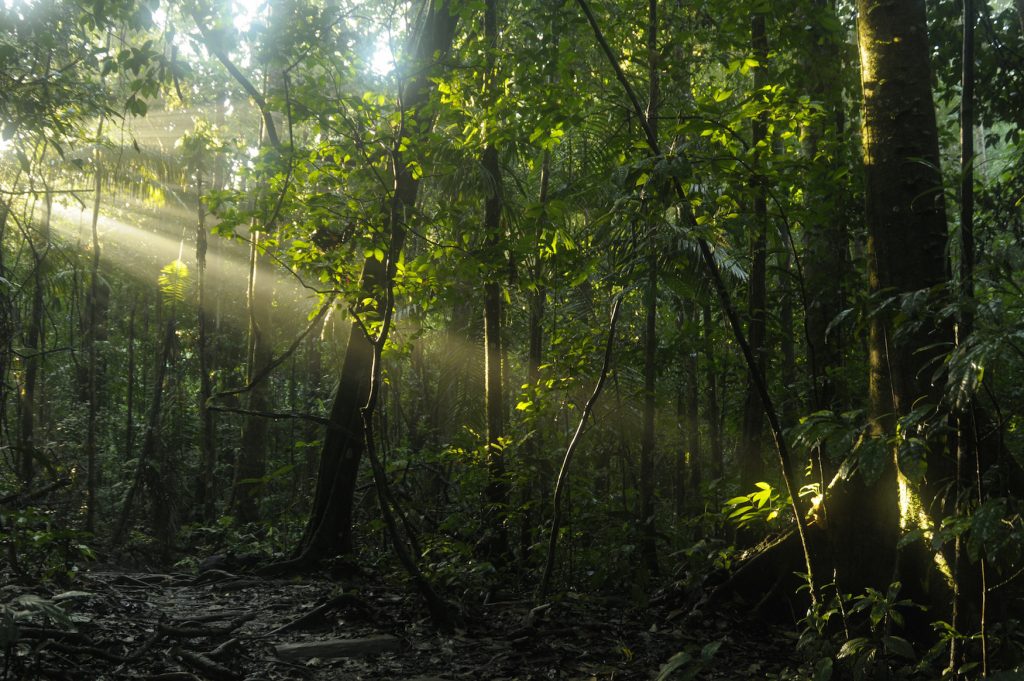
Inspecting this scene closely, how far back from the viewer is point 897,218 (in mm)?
3881

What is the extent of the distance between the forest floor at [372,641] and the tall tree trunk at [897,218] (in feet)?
4.20

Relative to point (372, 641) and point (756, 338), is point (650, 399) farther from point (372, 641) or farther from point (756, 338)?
point (372, 641)

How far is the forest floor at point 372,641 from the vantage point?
4215 mm

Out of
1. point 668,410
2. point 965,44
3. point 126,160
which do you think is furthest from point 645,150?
point 126,160

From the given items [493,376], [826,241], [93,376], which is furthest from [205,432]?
[826,241]

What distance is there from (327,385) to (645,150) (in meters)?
17.3

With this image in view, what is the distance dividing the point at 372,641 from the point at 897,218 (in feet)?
13.5

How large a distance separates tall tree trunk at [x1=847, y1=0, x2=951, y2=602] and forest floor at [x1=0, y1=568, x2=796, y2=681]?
1.28 m

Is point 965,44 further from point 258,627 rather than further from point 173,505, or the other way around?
point 173,505

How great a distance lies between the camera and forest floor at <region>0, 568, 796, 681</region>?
4215 mm

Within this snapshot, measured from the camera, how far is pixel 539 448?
7.45m

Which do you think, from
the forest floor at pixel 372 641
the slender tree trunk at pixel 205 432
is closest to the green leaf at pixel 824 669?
the forest floor at pixel 372 641

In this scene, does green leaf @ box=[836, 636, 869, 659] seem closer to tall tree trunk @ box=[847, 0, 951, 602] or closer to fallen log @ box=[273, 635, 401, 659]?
tall tree trunk @ box=[847, 0, 951, 602]

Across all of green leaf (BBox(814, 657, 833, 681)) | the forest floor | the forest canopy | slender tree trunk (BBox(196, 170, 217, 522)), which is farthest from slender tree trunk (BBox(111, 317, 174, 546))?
green leaf (BBox(814, 657, 833, 681))
